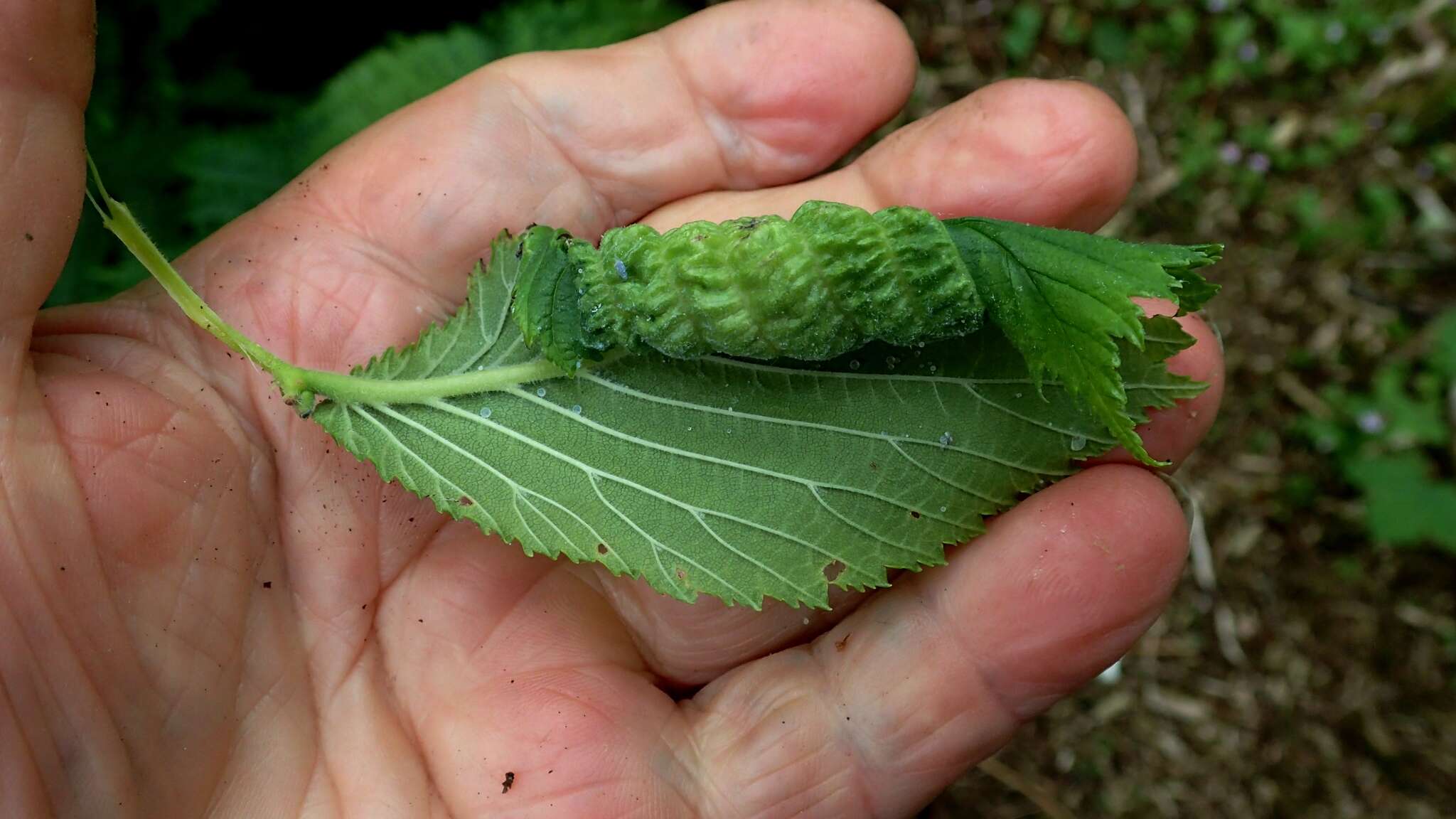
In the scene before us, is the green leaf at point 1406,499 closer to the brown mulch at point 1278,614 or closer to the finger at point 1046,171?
the brown mulch at point 1278,614

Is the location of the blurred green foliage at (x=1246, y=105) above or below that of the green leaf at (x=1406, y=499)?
above

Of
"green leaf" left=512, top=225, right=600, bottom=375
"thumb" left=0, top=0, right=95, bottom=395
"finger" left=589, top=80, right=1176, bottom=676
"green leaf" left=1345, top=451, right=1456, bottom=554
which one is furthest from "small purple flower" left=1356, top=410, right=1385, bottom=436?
"thumb" left=0, top=0, right=95, bottom=395

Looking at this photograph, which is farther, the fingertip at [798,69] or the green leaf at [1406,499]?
the green leaf at [1406,499]

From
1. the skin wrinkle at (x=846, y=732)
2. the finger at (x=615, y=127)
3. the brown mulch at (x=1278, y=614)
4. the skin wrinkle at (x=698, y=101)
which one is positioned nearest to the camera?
the skin wrinkle at (x=846, y=732)

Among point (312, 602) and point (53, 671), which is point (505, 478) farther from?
point (53, 671)

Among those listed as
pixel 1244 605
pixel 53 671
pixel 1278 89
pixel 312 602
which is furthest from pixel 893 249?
pixel 1278 89

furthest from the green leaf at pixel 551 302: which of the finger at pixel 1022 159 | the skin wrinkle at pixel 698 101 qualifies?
the finger at pixel 1022 159

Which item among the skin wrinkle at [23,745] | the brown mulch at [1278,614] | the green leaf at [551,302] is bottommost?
the brown mulch at [1278,614]
